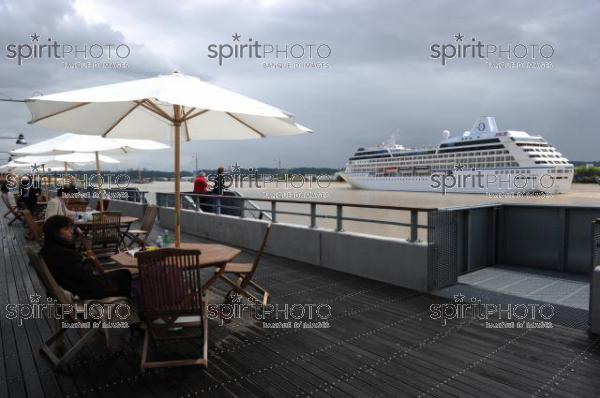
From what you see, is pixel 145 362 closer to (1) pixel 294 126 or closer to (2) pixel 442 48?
(1) pixel 294 126

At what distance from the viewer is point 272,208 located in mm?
8117

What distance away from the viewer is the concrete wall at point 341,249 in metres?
5.36

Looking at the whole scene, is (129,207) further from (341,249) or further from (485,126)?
(485,126)

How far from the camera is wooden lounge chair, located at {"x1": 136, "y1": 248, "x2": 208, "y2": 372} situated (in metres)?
3.08

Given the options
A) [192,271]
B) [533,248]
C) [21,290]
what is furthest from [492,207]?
[21,290]

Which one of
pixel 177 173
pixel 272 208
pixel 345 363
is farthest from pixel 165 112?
pixel 272 208

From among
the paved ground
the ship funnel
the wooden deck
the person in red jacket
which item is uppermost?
the ship funnel

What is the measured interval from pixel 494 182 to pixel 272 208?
2444 inches

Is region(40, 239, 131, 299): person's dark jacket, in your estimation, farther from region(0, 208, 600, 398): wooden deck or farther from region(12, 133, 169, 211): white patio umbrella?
region(12, 133, 169, 211): white patio umbrella

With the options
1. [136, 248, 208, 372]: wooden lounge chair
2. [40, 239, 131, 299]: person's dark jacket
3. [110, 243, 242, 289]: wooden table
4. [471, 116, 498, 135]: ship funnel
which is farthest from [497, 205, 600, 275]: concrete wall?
[471, 116, 498, 135]: ship funnel

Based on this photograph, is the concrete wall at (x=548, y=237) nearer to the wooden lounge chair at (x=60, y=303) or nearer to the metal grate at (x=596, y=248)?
the metal grate at (x=596, y=248)

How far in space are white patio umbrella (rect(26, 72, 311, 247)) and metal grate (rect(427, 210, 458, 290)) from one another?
2050mm

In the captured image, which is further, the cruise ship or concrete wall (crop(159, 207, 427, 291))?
the cruise ship

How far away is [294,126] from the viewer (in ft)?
15.7
